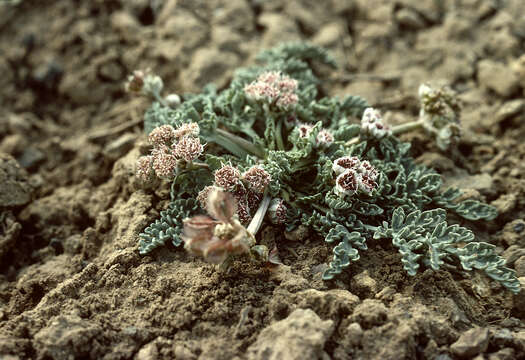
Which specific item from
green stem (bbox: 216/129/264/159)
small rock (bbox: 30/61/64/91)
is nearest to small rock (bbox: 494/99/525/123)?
green stem (bbox: 216/129/264/159)

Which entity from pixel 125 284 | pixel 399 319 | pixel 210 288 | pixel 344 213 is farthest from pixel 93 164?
pixel 399 319

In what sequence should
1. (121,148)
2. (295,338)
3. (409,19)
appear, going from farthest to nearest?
(409,19), (121,148), (295,338)

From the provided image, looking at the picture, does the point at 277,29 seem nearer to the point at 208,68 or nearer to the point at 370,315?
the point at 208,68

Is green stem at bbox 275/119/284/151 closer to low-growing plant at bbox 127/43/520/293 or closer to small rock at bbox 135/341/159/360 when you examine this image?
low-growing plant at bbox 127/43/520/293

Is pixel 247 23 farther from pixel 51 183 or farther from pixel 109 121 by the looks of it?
pixel 51 183

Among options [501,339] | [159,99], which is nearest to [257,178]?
[159,99]

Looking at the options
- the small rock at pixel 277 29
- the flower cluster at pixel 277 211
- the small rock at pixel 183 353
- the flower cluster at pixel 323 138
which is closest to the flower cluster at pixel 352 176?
the flower cluster at pixel 323 138
